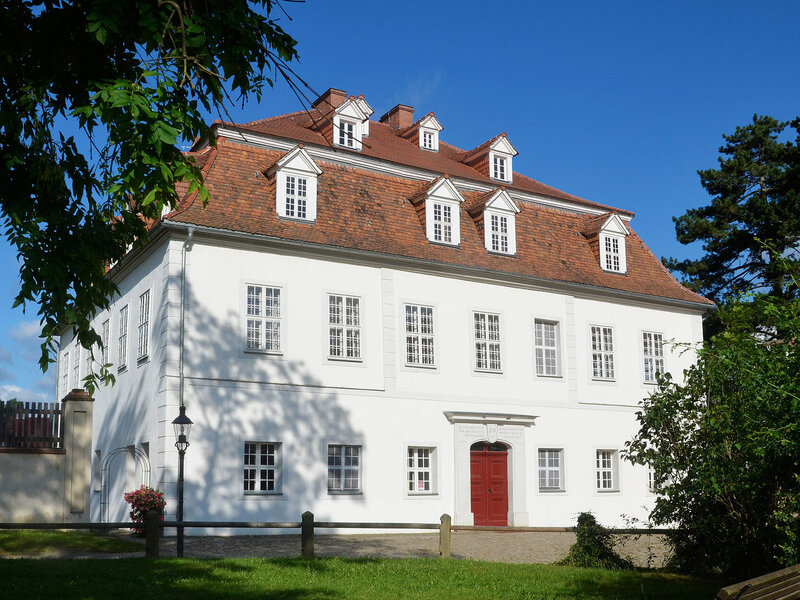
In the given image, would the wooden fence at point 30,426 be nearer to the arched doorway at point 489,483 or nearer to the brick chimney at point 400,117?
the arched doorway at point 489,483

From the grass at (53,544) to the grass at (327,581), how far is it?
2870 mm

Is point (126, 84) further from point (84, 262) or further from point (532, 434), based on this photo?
point (532, 434)

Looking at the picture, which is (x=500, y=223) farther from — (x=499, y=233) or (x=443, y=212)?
(x=443, y=212)

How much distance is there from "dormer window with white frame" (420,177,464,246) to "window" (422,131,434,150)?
17.4 ft

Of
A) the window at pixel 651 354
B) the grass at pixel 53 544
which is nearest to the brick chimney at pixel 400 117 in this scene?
the window at pixel 651 354

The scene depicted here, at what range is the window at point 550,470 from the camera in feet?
88.0

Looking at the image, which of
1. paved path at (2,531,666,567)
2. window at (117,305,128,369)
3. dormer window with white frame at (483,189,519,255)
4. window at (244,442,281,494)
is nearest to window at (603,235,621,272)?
dormer window with white frame at (483,189,519,255)

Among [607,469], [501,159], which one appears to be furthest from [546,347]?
[501,159]

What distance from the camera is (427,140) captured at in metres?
31.9

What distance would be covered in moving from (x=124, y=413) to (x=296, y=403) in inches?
207

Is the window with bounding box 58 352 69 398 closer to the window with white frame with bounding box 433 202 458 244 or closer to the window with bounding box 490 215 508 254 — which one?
the window with white frame with bounding box 433 202 458 244

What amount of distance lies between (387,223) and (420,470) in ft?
22.1

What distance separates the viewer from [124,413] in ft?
82.3

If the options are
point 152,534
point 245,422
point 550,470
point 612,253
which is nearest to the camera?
point 152,534
